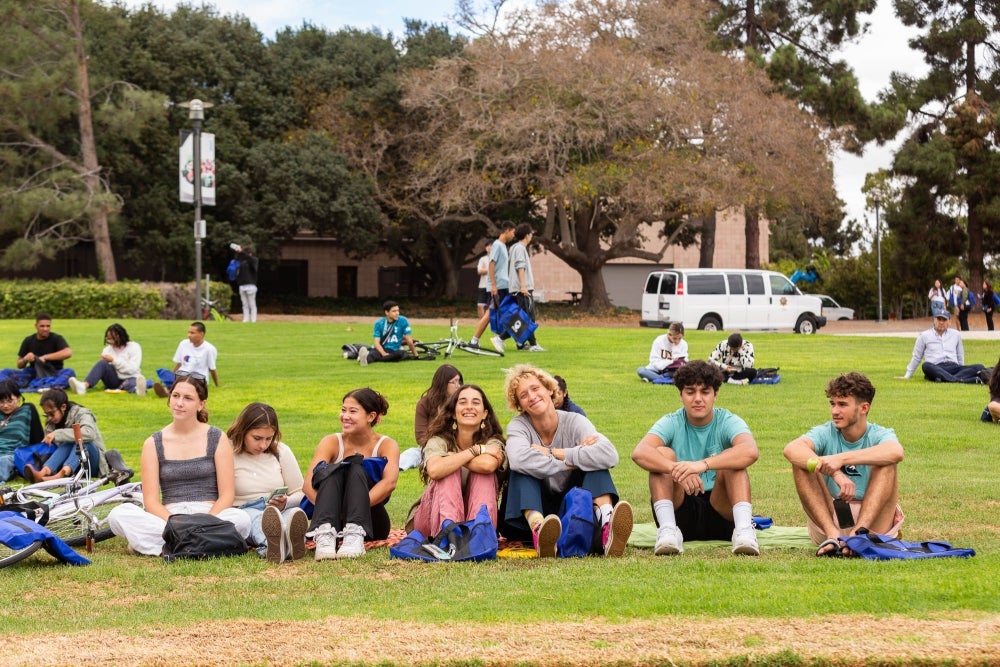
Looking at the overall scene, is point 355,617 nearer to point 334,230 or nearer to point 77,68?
point 77,68

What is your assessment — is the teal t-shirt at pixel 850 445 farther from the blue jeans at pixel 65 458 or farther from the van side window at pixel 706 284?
the van side window at pixel 706 284

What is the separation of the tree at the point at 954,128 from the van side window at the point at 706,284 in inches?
471

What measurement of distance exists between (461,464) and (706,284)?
25.0 metres

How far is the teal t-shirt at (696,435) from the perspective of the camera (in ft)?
25.4

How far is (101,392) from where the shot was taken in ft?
56.0

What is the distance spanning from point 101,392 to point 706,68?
83.6ft

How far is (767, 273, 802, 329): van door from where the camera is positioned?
3256 cm

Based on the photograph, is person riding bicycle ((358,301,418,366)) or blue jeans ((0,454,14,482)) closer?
blue jeans ((0,454,14,482))

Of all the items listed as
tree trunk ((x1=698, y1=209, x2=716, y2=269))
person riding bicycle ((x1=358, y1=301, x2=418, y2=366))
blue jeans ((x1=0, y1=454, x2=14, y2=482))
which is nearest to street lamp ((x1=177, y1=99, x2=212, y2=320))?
person riding bicycle ((x1=358, y1=301, x2=418, y2=366))

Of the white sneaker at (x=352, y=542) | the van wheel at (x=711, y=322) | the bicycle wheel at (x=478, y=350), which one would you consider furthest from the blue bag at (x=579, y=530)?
the van wheel at (x=711, y=322)

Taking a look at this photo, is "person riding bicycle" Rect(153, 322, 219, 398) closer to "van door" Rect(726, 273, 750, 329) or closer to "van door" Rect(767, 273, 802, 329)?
"van door" Rect(726, 273, 750, 329)

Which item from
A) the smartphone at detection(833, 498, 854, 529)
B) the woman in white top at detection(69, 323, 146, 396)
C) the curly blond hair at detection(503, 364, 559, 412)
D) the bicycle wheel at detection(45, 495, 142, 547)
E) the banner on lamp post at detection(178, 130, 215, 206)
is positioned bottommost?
the bicycle wheel at detection(45, 495, 142, 547)

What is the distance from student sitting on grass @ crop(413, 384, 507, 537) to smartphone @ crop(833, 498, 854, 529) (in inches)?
81.7

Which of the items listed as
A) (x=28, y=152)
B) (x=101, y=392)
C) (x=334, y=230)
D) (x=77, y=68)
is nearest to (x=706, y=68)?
(x=334, y=230)
